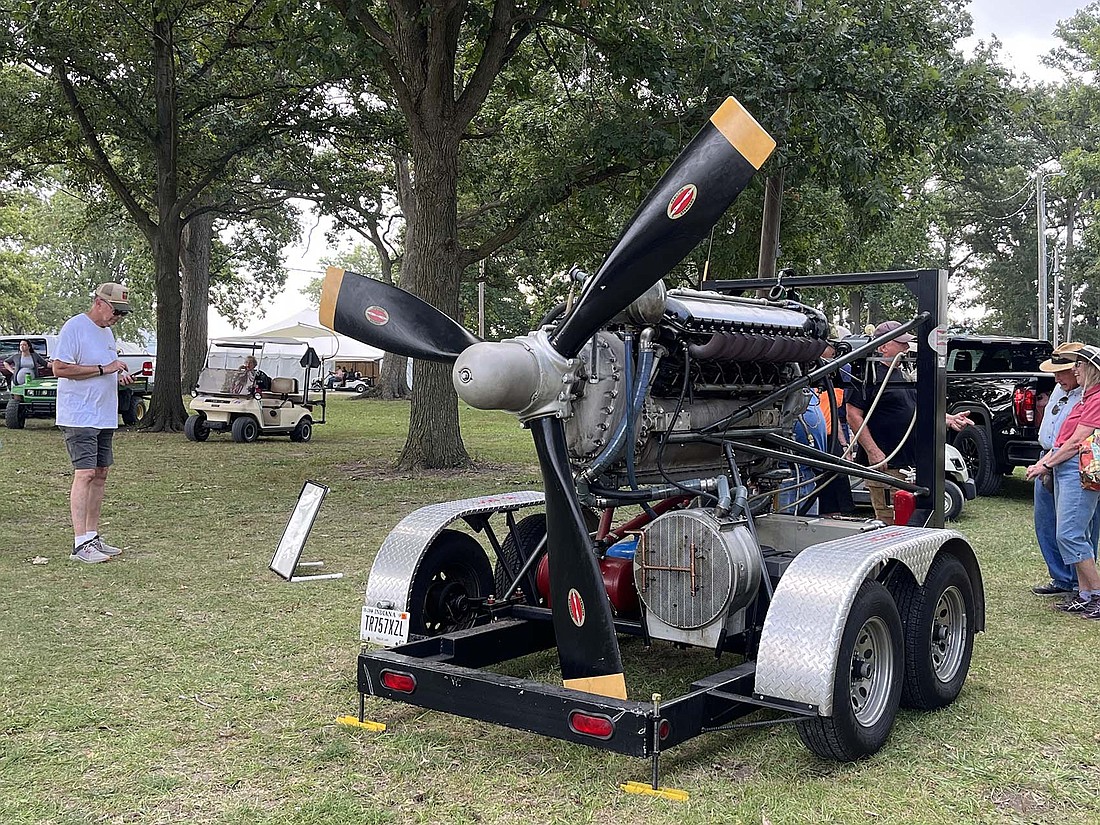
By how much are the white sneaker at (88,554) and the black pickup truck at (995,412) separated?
31.1ft

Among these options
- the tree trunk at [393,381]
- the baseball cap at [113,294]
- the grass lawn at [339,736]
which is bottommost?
the grass lawn at [339,736]

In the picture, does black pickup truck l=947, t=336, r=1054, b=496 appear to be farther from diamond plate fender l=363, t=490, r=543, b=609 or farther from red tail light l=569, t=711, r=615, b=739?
red tail light l=569, t=711, r=615, b=739

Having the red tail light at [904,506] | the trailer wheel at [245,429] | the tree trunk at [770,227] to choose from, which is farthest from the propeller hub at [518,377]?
the trailer wheel at [245,429]

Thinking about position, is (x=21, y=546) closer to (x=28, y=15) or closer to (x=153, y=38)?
(x=28, y=15)

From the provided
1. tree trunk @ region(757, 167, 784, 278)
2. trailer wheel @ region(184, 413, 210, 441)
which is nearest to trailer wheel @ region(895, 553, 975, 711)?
tree trunk @ region(757, 167, 784, 278)

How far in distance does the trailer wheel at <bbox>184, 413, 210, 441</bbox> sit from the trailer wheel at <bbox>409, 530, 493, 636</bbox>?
1474cm

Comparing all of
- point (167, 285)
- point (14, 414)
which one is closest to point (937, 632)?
point (167, 285)

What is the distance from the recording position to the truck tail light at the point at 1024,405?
40.4ft

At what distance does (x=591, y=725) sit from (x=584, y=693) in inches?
5.5

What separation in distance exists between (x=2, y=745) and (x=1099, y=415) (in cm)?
640

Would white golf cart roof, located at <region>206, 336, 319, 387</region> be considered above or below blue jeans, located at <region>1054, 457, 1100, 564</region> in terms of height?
above

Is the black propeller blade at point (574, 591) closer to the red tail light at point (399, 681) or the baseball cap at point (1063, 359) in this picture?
the red tail light at point (399, 681)

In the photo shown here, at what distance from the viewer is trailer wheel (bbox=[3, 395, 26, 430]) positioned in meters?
21.0

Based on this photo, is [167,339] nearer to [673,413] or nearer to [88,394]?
[88,394]
